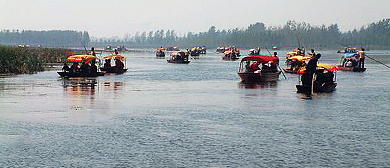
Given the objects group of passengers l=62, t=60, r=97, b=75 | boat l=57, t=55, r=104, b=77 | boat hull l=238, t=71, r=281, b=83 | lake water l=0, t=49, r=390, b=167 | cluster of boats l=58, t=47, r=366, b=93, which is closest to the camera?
lake water l=0, t=49, r=390, b=167

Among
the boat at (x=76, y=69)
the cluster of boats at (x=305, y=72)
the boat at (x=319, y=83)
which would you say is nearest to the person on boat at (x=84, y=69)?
the boat at (x=76, y=69)

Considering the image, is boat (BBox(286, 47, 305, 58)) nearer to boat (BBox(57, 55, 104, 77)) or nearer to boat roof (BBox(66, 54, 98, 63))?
boat roof (BBox(66, 54, 98, 63))

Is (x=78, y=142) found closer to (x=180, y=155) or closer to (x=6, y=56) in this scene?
(x=180, y=155)

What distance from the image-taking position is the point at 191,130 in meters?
18.6

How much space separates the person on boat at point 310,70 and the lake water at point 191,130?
154 cm

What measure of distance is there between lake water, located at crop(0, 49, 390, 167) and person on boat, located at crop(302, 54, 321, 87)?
154 cm

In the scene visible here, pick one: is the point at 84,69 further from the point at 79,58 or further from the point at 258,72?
the point at 258,72

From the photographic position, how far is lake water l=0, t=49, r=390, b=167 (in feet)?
46.2

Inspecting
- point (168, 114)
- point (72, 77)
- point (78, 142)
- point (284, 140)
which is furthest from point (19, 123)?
point (72, 77)

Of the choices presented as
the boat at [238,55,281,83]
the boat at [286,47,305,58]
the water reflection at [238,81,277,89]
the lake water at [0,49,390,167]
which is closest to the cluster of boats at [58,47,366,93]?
the boat at [238,55,281,83]

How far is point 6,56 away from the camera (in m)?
49.5

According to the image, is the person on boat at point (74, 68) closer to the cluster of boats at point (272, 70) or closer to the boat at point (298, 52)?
the cluster of boats at point (272, 70)

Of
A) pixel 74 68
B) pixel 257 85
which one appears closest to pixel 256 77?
pixel 257 85

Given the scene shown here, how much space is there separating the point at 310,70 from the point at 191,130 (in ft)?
51.1
